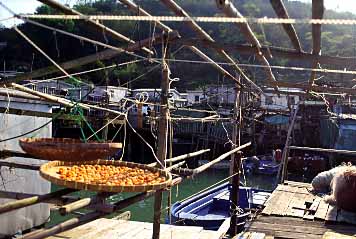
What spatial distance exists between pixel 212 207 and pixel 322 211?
16.3ft

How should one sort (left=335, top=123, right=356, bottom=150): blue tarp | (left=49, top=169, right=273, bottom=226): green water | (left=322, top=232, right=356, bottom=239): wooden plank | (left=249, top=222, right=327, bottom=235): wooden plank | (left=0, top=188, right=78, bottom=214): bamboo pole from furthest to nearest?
(left=335, top=123, right=356, bottom=150): blue tarp → (left=49, top=169, right=273, bottom=226): green water → (left=249, top=222, right=327, bottom=235): wooden plank → (left=322, top=232, right=356, bottom=239): wooden plank → (left=0, top=188, right=78, bottom=214): bamboo pole

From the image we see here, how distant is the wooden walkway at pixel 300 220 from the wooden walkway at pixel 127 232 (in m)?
0.85

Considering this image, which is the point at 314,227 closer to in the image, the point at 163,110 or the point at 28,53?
the point at 163,110

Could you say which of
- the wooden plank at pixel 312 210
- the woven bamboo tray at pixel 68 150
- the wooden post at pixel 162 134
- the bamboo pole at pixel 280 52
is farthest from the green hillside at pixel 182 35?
the wooden plank at pixel 312 210

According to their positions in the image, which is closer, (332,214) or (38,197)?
(38,197)

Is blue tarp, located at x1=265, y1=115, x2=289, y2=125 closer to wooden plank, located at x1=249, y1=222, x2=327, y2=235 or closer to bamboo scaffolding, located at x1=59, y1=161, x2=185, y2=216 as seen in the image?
wooden plank, located at x1=249, y1=222, x2=327, y2=235

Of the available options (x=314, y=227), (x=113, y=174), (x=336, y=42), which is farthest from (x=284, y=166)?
(x=336, y=42)

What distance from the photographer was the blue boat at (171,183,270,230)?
9.87m

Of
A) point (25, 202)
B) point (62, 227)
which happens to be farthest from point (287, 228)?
point (25, 202)

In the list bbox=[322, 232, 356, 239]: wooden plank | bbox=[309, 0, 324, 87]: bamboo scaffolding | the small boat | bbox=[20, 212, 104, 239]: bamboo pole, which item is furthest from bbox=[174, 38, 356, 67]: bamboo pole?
the small boat

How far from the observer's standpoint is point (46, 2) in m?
2.85

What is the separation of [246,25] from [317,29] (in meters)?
0.55

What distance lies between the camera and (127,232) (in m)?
6.65

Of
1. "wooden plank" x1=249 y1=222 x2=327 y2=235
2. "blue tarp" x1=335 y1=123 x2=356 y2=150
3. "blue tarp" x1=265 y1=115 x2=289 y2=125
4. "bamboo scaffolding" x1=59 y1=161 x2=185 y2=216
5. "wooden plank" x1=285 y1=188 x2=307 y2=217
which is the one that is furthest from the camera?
"blue tarp" x1=265 y1=115 x2=289 y2=125
